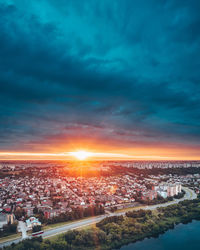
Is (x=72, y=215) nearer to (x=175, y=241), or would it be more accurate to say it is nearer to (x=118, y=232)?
(x=118, y=232)

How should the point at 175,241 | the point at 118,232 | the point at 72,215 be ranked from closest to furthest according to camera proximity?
the point at 118,232
the point at 175,241
the point at 72,215

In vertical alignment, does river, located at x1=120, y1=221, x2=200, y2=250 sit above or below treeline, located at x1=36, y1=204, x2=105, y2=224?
below

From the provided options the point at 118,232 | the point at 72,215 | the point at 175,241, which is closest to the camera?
the point at 118,232

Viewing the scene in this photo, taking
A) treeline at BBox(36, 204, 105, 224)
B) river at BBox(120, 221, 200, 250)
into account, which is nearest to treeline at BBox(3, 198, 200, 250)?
river at BBox(120, 221, 200, 250)

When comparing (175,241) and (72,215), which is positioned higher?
(72,215)

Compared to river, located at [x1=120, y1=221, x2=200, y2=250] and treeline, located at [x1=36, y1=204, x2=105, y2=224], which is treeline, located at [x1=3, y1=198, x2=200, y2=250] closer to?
river, located at [x1=120, y1=221, x2=200, y2=250]

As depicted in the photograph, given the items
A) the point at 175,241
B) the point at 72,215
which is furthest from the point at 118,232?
the point at 72,215

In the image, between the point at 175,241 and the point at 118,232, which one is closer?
the point at 118,232
